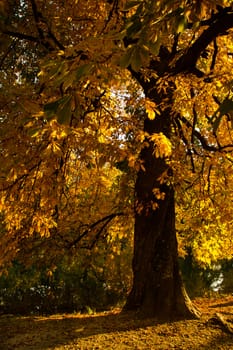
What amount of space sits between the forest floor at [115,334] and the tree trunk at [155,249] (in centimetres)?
38

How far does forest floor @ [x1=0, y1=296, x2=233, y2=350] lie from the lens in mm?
5848

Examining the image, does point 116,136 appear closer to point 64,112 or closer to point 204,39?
point 204,39

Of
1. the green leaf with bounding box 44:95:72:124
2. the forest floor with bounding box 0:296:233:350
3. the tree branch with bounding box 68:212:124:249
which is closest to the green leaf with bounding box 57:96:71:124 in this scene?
the green leaf with bounding box 44:95:72:124

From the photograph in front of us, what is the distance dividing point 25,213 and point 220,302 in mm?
4528

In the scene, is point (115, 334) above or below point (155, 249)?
below

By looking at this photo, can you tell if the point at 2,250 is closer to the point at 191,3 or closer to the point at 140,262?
the point at 140,262

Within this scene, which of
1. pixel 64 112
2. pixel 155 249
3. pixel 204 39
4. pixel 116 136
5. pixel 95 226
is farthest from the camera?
pixel 95 226

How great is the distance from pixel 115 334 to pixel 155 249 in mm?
1716

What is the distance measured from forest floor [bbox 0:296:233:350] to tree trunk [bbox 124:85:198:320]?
1.24 feet

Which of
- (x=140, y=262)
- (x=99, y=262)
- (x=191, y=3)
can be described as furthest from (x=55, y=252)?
(x=99, y=262)

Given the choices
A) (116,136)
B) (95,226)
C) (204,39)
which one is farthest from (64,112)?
(95,226)

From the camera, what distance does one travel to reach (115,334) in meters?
6.27

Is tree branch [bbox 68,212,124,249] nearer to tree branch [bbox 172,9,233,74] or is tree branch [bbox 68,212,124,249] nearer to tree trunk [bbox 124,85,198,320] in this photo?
tree trunk [bbox 124,85,198,320]

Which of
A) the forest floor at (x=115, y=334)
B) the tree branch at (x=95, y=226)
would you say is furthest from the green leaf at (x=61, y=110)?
the tree branch at (x=95, y=226)
